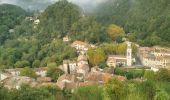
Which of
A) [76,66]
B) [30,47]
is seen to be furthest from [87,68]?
[30,47]

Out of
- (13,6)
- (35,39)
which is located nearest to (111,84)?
(35,39)

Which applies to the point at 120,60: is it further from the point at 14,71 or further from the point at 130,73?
the point at 14,71

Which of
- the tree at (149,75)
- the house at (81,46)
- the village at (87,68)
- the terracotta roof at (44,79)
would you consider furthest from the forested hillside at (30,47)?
the tree at (149,75)

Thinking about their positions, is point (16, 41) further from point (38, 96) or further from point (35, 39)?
point (38, 96)

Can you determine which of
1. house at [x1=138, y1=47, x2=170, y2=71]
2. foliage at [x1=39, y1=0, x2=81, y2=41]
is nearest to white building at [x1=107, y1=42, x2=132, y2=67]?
house at [x1=138, y1=47, x2=170, y2=71]

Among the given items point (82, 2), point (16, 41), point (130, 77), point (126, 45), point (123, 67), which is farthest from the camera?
point (82, 2)

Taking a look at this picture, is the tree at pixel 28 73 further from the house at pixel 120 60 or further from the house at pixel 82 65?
the house at pixel 120 60

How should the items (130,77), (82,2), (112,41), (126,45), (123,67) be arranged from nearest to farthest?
(130,77) < (123,67) < (126,45) < (112,41) < (82,2)
